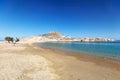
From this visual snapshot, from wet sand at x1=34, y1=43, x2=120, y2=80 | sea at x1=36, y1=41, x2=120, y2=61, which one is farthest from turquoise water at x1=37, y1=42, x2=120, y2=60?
wet sand at x1=34, y1=43, x2=120, y2=80

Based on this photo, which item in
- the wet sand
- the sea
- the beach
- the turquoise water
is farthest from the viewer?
the turquoise water

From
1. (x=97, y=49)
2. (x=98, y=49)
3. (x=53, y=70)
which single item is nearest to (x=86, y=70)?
(x=53, y=70)

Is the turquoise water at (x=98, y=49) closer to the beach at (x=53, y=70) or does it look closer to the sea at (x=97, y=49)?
the sea at (x=97, y=49)

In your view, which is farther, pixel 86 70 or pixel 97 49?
pixel 97 49

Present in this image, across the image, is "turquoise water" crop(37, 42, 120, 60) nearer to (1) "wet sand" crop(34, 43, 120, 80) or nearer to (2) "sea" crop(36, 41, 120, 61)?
(2) "sea" crop(36, 41, 120, 61)

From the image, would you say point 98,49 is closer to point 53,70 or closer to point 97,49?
point 97,49

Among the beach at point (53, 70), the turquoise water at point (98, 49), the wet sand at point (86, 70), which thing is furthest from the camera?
the turquoise water at point (98, 49)

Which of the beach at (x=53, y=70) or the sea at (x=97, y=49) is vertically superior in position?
the beach at (x=53, y=70)

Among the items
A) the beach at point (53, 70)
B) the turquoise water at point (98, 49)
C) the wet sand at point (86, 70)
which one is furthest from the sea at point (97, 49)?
the beach at point (53, 70)

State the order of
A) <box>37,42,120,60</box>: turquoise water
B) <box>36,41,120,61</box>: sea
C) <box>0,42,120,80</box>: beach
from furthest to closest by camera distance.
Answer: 1. <box>37,42,120,60</box>: turquoise water
2. <box>36,41,120,61</box>: sea
3. <box>0,42,120,80</box>: beach

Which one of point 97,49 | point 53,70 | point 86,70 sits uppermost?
point 53,70

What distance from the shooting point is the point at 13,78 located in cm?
1225

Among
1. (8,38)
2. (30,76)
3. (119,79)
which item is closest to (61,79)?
(30,76)

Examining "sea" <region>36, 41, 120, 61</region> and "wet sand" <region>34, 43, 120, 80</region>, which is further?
"sea" <region>36, 41, 120, 61</region>
